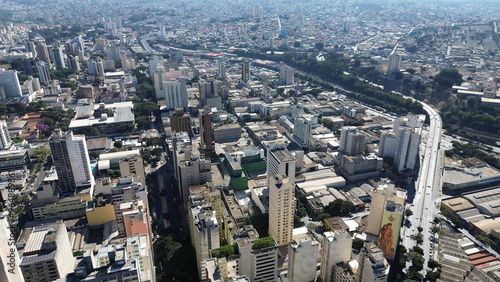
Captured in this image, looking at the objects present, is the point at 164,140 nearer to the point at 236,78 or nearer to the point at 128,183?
the point at 128,183

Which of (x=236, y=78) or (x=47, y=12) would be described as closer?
(x=236, y=78)

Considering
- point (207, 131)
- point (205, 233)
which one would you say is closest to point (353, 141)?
point (207, 131)

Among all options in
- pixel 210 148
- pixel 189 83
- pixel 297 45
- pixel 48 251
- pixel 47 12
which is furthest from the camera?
pixel 47 12

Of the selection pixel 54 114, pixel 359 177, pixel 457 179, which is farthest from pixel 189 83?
pixel 457 179

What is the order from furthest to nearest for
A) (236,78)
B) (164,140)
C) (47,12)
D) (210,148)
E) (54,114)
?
1. (47,12)
2. (236,78)
3. (54,114)
4. (164,140)
5. (210,148)

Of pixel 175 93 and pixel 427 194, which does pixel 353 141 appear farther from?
pixel 175 93

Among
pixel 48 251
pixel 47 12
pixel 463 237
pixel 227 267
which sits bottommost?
pixel 463 237

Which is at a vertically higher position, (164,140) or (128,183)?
(128,183)
